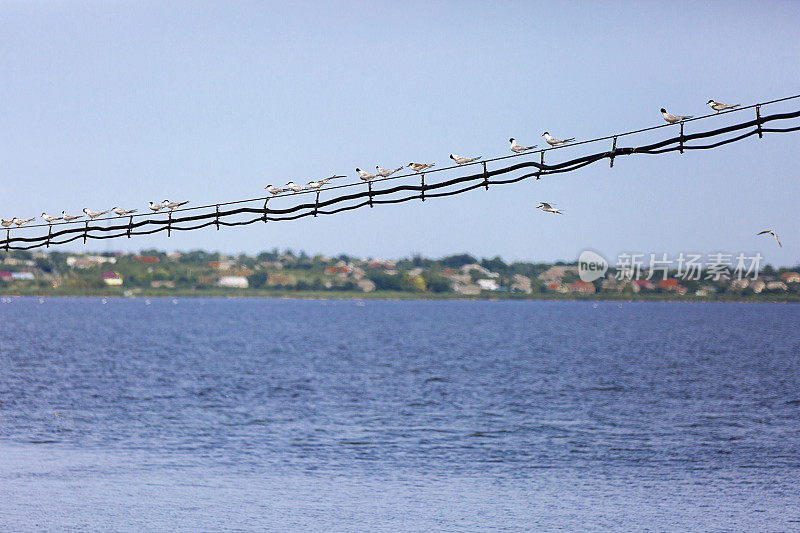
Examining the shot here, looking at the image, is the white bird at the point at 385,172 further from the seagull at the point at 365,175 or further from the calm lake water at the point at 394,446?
the calm lake water at the point at 394,446

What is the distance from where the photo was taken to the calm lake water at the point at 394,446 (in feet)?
92.5

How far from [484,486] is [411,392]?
34.2 m

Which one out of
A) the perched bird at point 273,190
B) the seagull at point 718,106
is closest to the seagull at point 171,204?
the perched bird at point 273,190

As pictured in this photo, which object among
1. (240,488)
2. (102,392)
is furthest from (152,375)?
(240,488)

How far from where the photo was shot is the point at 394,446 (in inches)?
1613

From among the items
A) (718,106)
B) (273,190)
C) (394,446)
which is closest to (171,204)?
(273,190)

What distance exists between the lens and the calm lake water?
92.5 feet

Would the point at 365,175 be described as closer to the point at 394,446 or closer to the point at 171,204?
the point at 171,204

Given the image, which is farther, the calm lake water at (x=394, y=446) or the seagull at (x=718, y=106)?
the calm lake water at (x=394, y=446)

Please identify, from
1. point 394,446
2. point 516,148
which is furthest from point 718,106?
point 394,446

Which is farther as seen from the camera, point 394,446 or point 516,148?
point 394,446

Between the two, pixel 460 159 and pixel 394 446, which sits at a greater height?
pixel 460 159

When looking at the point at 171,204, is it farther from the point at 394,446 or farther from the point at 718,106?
the point at 394,446

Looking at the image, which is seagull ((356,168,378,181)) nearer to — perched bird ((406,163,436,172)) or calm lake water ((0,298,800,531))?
perched bird ((406,163,436,172))
